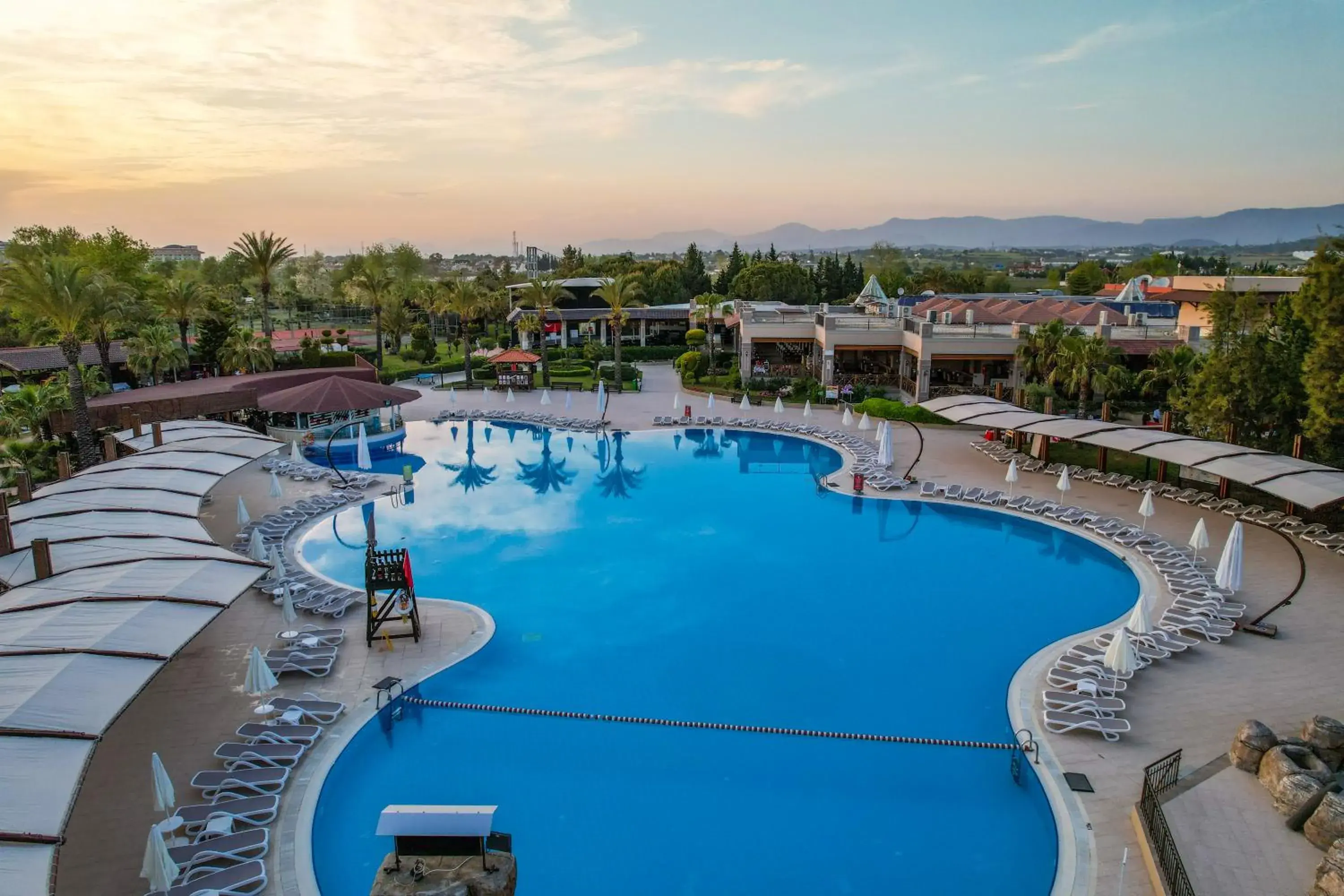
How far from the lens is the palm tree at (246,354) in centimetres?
3809

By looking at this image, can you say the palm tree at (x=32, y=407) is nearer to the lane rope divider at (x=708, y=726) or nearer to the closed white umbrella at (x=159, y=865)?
the lane rope divider at (x=708, y=726)

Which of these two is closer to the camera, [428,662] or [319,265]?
[428,662]

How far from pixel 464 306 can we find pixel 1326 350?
40.2m

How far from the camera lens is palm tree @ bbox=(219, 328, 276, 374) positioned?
38.1 meters

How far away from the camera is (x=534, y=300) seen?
1804 inches

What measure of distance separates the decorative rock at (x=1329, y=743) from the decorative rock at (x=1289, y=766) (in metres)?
0.12

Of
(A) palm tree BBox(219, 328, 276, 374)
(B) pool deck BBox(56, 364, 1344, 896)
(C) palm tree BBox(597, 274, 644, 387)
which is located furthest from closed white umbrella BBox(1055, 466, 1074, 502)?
(A) palm tree BBox(219, 328, 276, 374)

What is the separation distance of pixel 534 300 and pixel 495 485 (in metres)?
20.6

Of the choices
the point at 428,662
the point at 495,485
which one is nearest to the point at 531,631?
the point at 428,662

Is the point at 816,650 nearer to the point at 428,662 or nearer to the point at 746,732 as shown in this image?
the point at 746,732

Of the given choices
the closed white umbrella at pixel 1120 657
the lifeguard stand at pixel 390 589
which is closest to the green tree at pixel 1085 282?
the closed white umbrella at pixel 1120 657

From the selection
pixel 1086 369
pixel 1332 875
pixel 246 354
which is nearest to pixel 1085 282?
pixel 1086 369

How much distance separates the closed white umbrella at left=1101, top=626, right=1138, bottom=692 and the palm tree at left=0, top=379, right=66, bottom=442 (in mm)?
29153

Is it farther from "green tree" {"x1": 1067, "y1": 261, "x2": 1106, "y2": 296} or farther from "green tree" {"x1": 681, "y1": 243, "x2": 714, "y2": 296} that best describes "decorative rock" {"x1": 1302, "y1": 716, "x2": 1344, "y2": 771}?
"green tree" {"x1": 1067, "y1": 261, "x2": 1106, "y2": 296}
